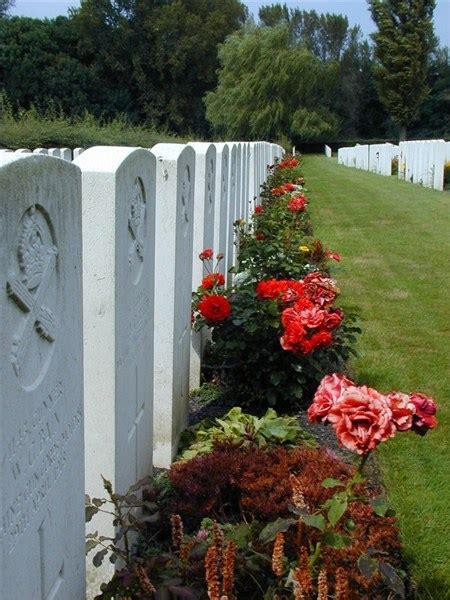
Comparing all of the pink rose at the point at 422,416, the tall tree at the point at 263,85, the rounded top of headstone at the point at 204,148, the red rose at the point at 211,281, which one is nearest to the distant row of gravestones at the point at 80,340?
the red rose at the point at 211,281

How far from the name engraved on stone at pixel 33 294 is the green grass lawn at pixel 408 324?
1716 millimetres

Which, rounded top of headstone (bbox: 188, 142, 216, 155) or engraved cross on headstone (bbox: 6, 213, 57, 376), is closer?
engraved cross on headstone (bbox: 6, 213, 57, 376)

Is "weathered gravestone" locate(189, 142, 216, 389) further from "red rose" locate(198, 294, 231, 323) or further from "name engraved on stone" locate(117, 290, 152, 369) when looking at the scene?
Result: "name engraved on stone" locate(117, 290, 152, 369)

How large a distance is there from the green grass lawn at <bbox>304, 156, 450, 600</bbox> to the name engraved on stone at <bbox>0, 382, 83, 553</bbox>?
59.8 inches

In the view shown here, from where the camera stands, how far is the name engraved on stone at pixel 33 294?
4.78ft

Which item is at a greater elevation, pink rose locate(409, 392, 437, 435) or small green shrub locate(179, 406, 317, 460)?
pink rose locate(409, 392, 437, 435)

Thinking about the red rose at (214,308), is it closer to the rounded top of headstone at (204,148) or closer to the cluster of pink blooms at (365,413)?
the rounded top of headstone at (204,148)

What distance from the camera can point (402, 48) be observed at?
155ft

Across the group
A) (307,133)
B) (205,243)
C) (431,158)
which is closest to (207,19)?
(307,133)

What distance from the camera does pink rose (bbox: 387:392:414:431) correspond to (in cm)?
204

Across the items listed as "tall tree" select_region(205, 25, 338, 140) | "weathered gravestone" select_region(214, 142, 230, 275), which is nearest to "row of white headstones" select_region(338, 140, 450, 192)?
"tall tree" select_region(205, 25, 338, 140)

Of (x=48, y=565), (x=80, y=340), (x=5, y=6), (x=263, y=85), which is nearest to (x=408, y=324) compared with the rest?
(x=80, y=340)

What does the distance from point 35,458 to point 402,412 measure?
96 centimetres

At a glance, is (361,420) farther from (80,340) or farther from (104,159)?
(104,159)
